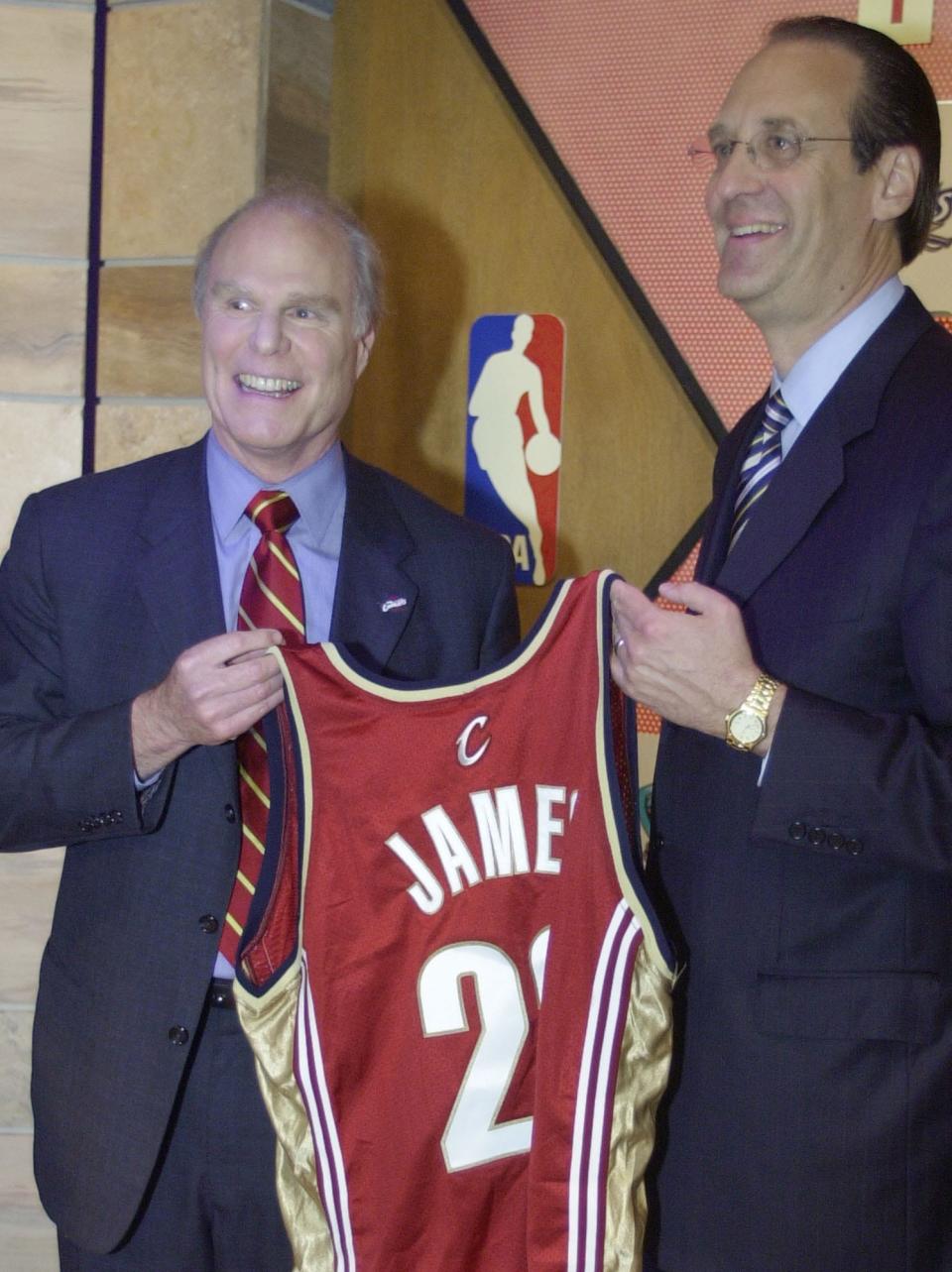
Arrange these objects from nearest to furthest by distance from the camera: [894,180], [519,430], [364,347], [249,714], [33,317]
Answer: [249,714] < [894,180] < [364,347] < [33,317] < [519,430]

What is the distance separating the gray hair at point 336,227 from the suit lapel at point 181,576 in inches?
12.2

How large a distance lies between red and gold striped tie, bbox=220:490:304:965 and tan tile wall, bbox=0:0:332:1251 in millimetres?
900

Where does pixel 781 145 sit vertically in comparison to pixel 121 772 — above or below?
above

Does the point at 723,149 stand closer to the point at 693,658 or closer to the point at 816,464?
the point at 816,464

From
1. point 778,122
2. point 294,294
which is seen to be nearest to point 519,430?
point 294,294

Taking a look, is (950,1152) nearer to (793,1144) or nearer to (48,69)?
(793,1144)

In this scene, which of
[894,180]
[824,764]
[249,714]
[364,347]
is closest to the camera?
[824,764]

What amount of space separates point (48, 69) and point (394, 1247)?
221cm

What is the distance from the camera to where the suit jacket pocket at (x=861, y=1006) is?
58.1 inches

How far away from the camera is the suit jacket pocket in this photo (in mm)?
1477

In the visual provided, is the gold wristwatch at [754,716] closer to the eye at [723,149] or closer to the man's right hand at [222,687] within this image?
the man's right hand at [222,687]

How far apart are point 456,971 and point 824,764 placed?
482 mm

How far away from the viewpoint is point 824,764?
1.42 m

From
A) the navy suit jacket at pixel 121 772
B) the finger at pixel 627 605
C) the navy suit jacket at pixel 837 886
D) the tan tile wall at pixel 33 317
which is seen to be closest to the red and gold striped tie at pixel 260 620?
the navy suit jacket at pixel 121 772
